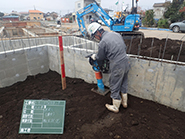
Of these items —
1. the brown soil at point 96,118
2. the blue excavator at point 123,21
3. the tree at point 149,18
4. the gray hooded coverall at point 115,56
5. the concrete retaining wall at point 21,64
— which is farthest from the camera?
the tree at point 149,18

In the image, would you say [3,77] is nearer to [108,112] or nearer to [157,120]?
[108,112]

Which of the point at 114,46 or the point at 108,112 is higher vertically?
the point at 114,46

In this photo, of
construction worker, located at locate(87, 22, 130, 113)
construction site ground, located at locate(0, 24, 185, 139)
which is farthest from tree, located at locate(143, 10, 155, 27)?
construction worker, located at locate(87, 22, 130, 113)

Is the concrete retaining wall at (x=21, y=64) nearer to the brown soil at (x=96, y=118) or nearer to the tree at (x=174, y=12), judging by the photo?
the brown soil at (x=96, y=118)

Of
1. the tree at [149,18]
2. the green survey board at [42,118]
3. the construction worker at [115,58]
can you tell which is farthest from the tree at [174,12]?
the green survey board at [42,118]

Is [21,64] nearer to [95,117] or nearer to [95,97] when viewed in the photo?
[95,97]

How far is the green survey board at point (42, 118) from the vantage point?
2.22 metres

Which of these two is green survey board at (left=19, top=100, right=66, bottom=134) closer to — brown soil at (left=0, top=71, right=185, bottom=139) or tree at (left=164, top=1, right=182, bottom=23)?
brown soil at (left=0, top=71, right=185, bottom=139)

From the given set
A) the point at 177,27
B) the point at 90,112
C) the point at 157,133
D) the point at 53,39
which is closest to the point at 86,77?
the point at 90,112

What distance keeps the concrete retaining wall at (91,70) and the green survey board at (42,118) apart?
1.69 meters

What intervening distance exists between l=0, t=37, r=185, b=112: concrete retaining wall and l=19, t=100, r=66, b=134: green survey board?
169 centimetres

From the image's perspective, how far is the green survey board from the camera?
7.27 feet

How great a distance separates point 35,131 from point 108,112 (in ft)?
4.59

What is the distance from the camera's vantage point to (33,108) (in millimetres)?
2312
